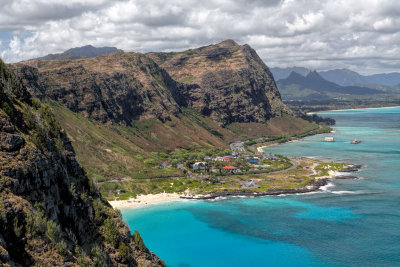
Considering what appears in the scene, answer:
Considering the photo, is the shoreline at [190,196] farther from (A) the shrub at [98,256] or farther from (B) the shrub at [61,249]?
(B) the shrub at [61,249]

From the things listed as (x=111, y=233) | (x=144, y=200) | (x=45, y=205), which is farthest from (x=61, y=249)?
(x=144, y=200)

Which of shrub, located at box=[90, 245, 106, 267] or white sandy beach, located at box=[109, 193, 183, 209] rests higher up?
shrub, located at box=[90, 245, 106, 267]

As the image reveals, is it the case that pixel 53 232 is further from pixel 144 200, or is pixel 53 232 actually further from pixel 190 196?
pixel 190 196

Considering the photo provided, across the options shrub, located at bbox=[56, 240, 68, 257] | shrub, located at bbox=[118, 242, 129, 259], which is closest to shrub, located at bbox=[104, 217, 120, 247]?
shrub, located at bbox=[118, 242, 129, 259]

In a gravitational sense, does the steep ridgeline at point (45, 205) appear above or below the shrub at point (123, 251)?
above

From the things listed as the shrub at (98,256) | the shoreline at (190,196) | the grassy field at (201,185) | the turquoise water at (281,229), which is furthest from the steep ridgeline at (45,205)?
the grassy field at (201,185)

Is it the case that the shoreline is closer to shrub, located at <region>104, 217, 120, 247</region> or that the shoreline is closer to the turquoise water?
the turquoise water
